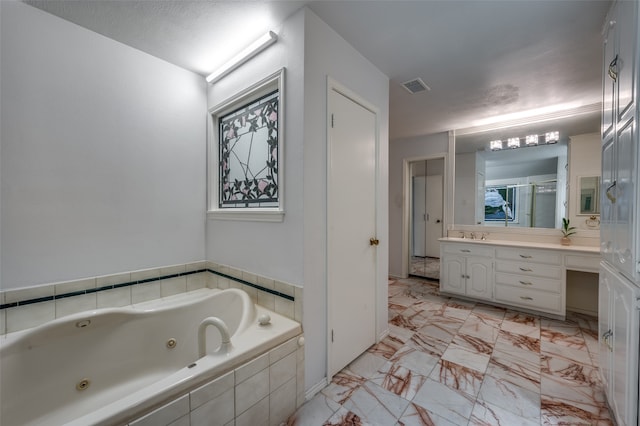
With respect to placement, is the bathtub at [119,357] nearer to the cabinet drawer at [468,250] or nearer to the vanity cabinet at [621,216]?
the vanity cabinet at [621,216]

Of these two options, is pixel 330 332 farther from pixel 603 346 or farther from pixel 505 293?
pixel 505 293

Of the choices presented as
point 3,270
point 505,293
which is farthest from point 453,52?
point 3,270

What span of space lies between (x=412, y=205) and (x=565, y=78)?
2433mm

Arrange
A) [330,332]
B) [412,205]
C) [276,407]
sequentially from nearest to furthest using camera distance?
[276,407], [330,332], [412,205]

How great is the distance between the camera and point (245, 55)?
1.86 meters

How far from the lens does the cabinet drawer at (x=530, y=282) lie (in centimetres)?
268

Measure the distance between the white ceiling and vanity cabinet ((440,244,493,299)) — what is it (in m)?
1.88

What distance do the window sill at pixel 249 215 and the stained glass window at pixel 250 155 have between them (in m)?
0.09

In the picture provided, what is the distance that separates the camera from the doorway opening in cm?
416

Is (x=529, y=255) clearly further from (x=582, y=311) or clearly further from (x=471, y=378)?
(x=471, y=378)

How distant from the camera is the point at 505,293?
9.69ft

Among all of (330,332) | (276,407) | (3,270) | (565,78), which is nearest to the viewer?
(276,407)

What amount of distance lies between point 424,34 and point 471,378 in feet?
8.17

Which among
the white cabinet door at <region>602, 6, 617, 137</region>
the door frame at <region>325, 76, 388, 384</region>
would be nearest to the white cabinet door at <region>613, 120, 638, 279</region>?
the white cabinet door at <region>602, 6, 617, 137</region>
